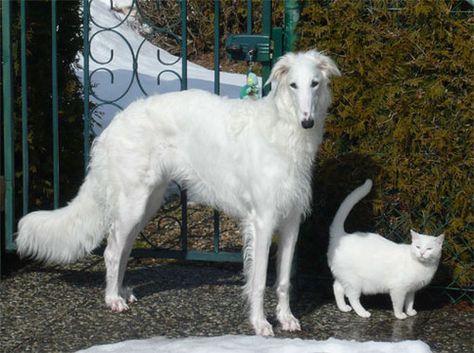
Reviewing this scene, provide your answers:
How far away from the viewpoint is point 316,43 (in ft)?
19.1

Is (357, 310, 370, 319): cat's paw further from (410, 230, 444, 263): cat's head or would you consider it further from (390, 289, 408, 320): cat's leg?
(410, 230, 444, 263): cat's head

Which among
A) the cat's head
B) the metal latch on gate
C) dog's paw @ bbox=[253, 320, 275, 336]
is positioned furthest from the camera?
the metal latch on gate

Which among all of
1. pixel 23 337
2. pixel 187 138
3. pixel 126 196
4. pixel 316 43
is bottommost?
pixel 23 337

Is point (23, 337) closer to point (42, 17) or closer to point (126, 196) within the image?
point (126, 196)

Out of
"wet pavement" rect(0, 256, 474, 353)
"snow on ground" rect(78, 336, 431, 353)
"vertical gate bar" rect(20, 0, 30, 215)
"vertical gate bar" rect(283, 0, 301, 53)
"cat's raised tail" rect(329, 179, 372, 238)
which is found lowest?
"wet pavement" rect(0, 256, 474, 353)

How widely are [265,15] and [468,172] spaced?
5.18 ft

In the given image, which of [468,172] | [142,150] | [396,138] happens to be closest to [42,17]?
[142,150]

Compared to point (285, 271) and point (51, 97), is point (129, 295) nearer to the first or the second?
point (285, 271)

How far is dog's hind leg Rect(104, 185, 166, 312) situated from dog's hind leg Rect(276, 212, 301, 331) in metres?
0.89

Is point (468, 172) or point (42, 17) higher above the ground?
point (42, 17)

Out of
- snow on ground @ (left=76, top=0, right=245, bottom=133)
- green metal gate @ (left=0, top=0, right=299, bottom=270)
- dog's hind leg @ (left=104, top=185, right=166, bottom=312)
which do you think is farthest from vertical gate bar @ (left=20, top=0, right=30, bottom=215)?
snow on ground @ (left=76, top=0, right=245, bottom=133)

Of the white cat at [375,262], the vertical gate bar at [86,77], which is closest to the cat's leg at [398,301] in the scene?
the white cat at [375,262]

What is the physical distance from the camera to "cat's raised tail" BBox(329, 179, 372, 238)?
5684 mm

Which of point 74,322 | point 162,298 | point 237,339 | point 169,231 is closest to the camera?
point 237,339
